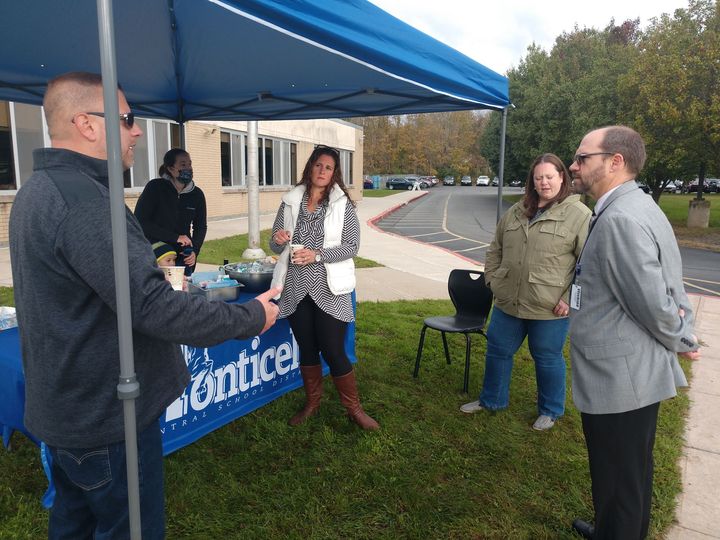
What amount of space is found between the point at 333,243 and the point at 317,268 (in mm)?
192

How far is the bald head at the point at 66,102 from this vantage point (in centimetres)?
141

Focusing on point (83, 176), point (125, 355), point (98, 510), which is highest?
point (83, 176)

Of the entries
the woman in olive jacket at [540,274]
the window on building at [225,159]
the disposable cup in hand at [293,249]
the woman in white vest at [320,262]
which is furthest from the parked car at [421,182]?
the disposable cup in hand at [293,249]

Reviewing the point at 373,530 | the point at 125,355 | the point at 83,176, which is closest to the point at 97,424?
the point at 125,355

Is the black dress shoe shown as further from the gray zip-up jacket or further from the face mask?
the face mask

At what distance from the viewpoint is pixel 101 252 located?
1.33 m

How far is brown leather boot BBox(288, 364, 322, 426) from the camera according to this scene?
3.53 m

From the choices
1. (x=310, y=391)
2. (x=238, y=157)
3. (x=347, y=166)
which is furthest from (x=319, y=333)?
(x=347, y=166)

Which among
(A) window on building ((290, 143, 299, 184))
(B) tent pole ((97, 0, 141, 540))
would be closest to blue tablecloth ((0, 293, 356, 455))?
(B) tent pole ((97, 0, 141, 540))

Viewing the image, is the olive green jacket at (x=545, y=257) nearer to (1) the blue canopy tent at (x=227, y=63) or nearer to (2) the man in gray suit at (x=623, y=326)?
(1) the blue canopy tent at (x=227, y=63)

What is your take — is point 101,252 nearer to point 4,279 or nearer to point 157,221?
point 157,221

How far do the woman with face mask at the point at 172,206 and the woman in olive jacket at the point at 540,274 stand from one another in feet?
8.20

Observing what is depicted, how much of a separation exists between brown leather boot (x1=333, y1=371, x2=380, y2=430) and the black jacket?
1.88 m

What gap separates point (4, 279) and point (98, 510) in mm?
7091
